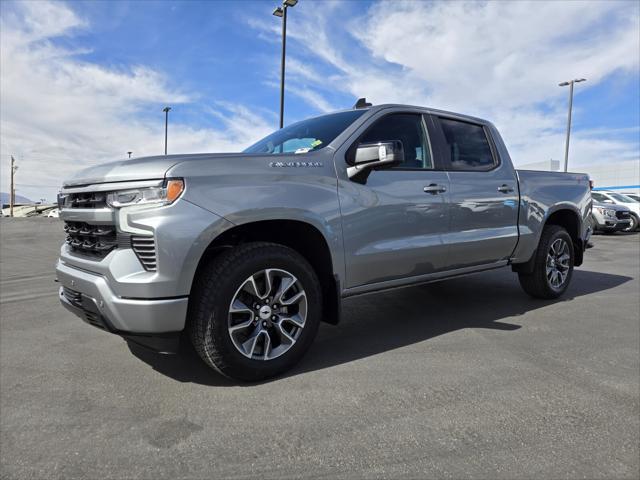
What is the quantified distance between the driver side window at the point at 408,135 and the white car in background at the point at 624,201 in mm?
16216

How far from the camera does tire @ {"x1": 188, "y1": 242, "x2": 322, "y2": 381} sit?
8.68ft

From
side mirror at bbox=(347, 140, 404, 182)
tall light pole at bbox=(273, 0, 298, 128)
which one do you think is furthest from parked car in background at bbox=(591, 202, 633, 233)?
side mirror at bbox=(347, 140, 404, 182)

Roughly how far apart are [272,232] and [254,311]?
1.97 ft

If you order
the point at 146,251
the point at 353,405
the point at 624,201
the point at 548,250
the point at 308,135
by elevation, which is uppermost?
the point at 308,135

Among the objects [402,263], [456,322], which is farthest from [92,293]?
[456,322]

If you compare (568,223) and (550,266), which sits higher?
(568,223)

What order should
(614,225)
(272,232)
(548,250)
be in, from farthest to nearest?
(614,225) < (548,250) < (272,232)

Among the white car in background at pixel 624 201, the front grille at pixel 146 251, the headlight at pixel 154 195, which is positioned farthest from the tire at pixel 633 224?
the front grille at pixel 146 251

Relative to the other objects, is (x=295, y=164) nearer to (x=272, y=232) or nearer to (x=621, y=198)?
(x=272, y=232)

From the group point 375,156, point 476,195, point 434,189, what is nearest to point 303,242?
point 375,156

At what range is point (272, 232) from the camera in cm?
317

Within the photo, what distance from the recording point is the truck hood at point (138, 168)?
258cm

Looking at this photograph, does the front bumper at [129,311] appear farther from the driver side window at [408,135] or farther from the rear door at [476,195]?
the rear door at [476,195]

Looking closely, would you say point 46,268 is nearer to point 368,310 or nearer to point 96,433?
point 368,310
